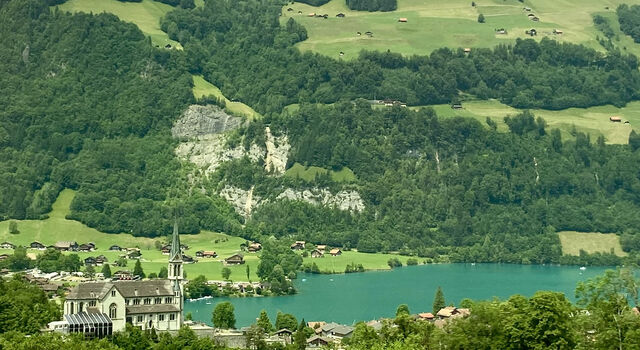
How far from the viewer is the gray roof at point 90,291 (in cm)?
12406

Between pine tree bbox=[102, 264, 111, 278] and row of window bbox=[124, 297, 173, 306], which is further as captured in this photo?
pine tree bbox=[102, 264, 111, 278]

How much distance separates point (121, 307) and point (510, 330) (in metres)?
37.8

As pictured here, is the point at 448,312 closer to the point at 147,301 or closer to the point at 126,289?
the point at 147,301

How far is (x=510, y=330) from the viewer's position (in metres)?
98.1

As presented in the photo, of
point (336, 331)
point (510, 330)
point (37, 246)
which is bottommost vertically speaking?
point (37, 246)

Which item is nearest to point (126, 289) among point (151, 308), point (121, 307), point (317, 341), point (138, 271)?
point (121, 307)

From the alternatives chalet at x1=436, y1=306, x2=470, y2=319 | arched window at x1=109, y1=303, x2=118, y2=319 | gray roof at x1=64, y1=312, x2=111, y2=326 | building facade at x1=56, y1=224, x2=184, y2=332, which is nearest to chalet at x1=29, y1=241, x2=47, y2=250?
chalet at x1=436, y1=306, x2=470, y2=319

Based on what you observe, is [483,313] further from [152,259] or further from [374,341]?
[152,259]

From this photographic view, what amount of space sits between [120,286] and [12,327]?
457 inches

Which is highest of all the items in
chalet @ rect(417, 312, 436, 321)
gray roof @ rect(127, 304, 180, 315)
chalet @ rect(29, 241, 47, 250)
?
gray roof @ rect(127, 304, 180, 315)

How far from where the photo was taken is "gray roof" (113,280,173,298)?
127 m

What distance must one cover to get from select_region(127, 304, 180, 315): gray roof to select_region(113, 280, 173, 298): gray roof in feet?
3.02

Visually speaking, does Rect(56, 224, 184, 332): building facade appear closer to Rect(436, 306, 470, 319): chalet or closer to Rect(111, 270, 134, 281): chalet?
Rect(436, 306, 470, 319): chalet

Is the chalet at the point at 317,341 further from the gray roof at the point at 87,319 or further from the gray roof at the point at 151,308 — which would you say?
the gray roof at the point at 87,319
